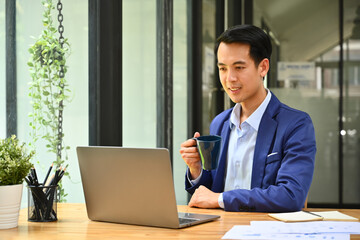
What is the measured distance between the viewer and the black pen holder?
72.5 inches

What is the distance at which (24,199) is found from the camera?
2.27 m

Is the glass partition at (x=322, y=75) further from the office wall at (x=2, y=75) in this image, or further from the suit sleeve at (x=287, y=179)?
the office wall at (x=2, y=75)

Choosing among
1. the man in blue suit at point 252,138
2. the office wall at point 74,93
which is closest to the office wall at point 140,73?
the office wall at point 74,93

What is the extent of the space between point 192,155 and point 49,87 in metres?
0.80

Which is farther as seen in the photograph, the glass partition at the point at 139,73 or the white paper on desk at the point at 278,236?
the glass partition at the point at 139,73

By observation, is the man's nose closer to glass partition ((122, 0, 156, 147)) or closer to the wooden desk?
the wooden desk

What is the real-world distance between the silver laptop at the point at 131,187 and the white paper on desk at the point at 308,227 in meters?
0.22

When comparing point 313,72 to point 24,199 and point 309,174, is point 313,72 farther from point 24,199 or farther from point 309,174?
point 24,199

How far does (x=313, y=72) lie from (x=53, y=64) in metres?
3.93

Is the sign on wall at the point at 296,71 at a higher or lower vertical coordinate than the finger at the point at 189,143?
higher

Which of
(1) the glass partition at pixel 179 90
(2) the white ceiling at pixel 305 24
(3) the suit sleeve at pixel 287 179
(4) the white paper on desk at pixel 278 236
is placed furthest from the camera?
(2) the white ceiling at pixel 305 24

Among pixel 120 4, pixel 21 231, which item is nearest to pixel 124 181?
pixel 21 231

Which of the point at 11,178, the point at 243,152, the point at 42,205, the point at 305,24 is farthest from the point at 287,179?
the point at 305,24

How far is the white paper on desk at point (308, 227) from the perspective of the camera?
1.60 metres
